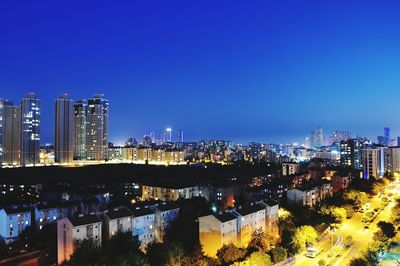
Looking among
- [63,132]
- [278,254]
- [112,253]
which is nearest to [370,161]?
[278,254]

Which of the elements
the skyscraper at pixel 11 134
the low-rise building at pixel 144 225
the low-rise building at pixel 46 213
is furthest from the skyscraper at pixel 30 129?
the low-rise building at pixel 144 225

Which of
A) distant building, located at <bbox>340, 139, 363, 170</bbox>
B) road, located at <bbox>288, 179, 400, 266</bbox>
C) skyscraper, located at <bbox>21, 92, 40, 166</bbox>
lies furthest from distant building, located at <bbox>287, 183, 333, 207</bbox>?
skyscraper, located at <bbox>21, 92, 40, 166</bbox>

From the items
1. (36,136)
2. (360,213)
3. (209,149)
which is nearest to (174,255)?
(360,213)

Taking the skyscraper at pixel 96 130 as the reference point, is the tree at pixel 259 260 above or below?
below

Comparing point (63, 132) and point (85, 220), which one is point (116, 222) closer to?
point (85, 220)

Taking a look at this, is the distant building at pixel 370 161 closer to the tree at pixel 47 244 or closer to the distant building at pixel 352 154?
the distant building at pixel 352 154

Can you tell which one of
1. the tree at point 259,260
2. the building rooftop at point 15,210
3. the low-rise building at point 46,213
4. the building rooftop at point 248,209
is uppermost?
the building rooftop at point 248,209
